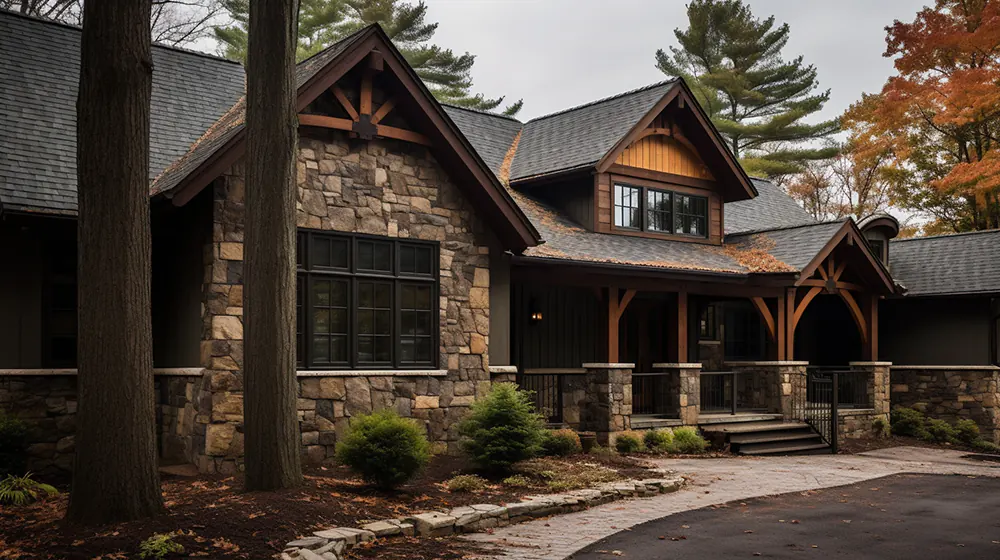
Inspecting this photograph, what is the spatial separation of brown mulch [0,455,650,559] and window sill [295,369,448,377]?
130cm

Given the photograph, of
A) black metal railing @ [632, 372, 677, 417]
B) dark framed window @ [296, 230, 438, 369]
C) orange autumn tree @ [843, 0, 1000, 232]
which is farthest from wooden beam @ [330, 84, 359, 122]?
orange autumn tree @ [843, 0, 1000, 232]

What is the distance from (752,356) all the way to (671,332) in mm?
4664

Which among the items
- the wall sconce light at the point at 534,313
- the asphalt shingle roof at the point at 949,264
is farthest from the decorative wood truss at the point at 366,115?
the asphalt shingle roof at the point at 949,264

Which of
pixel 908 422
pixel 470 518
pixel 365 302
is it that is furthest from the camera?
pixel 908 422

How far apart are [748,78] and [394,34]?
14.5m

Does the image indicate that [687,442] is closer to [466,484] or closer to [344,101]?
[466,484]

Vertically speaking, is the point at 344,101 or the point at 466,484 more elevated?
the point at 344,101

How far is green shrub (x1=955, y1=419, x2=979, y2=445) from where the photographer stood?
20.1 m

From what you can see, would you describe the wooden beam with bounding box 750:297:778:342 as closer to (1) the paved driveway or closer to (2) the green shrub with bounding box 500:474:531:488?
(1) the paved driveway

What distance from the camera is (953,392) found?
2097cm

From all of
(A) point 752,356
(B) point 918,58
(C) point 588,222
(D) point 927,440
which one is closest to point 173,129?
(C) point 588,222

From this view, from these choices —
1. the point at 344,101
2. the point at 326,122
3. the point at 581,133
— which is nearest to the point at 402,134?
the point at 344,101

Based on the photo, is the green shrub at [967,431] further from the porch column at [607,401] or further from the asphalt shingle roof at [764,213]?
the porch column at [607,401]

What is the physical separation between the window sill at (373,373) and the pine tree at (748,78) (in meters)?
26.5
